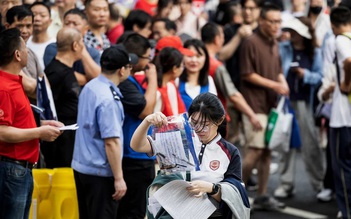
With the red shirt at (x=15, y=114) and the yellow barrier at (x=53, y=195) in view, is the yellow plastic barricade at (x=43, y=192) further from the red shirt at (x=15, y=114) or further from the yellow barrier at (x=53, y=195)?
the red shirt at (x=15, y=114)

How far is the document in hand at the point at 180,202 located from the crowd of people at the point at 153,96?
100 millimetres

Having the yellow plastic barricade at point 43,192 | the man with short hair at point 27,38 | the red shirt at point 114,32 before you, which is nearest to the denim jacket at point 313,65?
the red shirt at point 114,32

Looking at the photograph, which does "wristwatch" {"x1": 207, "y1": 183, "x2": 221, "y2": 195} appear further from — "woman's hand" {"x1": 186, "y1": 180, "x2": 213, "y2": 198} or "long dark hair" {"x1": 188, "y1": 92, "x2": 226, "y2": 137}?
"long dark hair" {"x1": 188, "y1": 92, "x2": 226, "y2": 137}

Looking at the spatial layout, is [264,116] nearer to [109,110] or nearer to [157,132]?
[109,110]

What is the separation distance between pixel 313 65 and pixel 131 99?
13.3 ft

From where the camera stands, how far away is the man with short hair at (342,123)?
9.59 m

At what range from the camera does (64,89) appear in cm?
840

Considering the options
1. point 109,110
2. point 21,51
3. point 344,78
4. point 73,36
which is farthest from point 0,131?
point 344,78

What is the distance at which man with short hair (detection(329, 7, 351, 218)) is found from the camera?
31.4ft

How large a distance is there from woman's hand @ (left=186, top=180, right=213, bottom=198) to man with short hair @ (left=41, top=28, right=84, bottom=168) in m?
2.98

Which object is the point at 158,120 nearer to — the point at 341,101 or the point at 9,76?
the point at 9,76

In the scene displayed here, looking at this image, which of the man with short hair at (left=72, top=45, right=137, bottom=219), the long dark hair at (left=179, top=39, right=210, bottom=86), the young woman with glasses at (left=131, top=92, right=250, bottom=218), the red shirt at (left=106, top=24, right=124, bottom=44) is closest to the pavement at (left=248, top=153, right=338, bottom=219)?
the long dark hair at (left=179, top=39, right=210, bottom=86)

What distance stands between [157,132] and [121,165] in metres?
2.23

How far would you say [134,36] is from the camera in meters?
8.70
